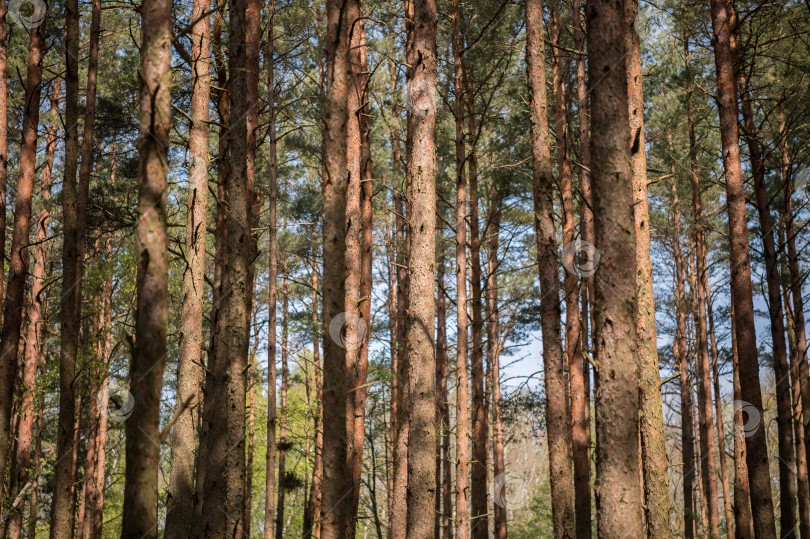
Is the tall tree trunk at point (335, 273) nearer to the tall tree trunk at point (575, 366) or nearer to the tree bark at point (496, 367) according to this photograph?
the tall tree trunk at point (575, 366)

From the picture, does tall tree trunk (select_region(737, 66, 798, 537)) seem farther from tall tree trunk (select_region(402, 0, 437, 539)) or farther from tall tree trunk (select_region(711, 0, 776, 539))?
tall tree trunk (select_region(402, 0, 437, 539))

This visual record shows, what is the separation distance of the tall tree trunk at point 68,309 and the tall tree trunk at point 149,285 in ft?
18.3

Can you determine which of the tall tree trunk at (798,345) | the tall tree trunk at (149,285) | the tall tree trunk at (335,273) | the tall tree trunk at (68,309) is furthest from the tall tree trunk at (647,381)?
the tall tree trunk at (798,345)

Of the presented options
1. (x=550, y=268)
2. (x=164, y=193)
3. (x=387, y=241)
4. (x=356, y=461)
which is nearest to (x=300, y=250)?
(x=387, y=241)

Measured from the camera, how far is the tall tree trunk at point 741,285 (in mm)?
9352

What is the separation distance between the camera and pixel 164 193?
169 inches

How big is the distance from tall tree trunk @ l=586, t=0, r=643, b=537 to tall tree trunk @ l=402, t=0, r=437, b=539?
1.89 meters

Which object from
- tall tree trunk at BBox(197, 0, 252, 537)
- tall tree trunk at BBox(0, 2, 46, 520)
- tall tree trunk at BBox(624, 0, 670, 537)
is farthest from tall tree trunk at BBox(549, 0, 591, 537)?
tall tree trunk at BBox(0, 2, 46, 520)

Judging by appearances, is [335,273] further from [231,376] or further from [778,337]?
[778,337]

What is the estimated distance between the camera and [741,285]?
33.0ft

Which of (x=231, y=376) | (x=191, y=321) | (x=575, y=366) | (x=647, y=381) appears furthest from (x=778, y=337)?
(x=191, y=321)

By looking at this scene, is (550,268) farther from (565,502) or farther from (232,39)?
(232,39)

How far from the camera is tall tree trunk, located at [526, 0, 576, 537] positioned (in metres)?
8.76

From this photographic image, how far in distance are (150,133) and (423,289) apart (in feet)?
A: 11.8
